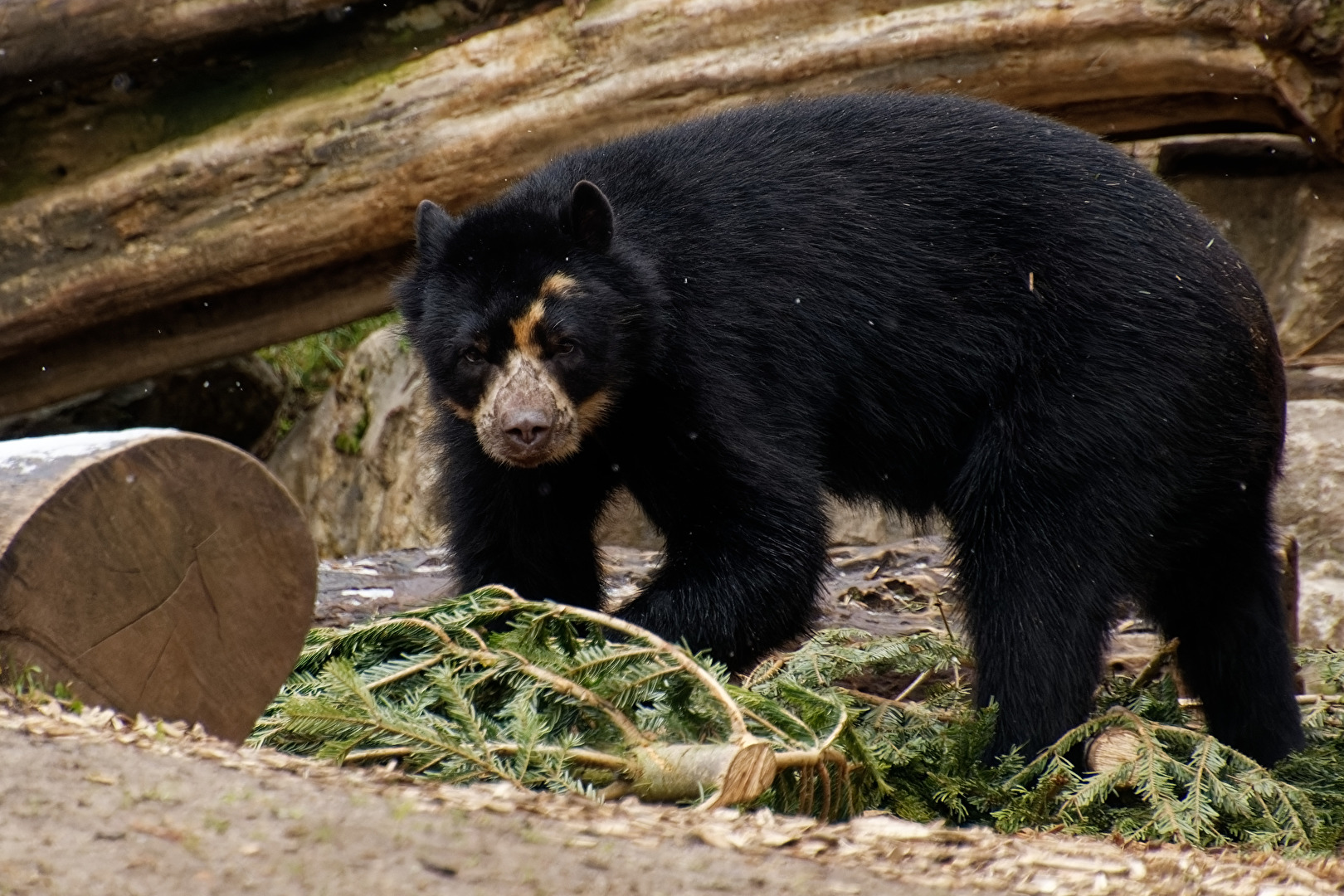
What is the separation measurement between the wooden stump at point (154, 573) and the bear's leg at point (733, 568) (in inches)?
63.7

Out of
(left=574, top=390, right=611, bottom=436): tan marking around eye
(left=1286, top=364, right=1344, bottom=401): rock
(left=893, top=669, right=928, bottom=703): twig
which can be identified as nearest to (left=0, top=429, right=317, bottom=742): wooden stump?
(left=574, top=390, right=611, bottom=436): tan marking around eye

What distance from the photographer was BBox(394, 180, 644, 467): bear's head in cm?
465

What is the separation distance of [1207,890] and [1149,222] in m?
2.61

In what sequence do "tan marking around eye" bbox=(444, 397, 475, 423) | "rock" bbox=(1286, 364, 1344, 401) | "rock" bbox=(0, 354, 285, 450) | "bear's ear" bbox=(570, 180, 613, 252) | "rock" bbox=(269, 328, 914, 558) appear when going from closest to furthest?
1. "bear's ear" bbox=(570, 180, 613, 252)
2. "tan marking around eye" bbox=(444, 397, 475, 423)
3. "rock" bbox=(1286, 364, 1344, 401)
4. "rock" bbox=(269, 328, 914, 558)
5. "rock" bbox=(0, 354, 285, 450)

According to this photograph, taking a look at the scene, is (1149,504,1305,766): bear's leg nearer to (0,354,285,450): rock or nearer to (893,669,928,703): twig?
(893,669,928,703): twig

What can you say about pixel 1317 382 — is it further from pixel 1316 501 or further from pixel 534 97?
pixel 534 97

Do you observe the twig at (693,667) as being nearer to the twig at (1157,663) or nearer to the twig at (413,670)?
the twig at (413,670)

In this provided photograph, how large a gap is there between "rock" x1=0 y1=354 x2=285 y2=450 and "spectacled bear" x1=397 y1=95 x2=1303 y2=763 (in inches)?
202

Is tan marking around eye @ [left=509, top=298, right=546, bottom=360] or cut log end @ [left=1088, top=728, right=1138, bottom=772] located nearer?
cut log end @ [left=1088, top=728, right=1138, bottom=772]

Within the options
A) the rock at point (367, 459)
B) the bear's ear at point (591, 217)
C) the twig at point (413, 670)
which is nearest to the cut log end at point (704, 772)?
the twig at point (413, 670)

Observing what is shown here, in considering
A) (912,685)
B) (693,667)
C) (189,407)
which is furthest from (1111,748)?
(189,407)

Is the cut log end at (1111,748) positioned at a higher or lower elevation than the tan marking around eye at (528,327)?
lower

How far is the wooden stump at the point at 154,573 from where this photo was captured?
2961 mm

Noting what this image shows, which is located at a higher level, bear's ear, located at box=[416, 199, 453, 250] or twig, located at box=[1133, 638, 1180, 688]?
bear's ear, located at box=[416, 199, 453, 250]
